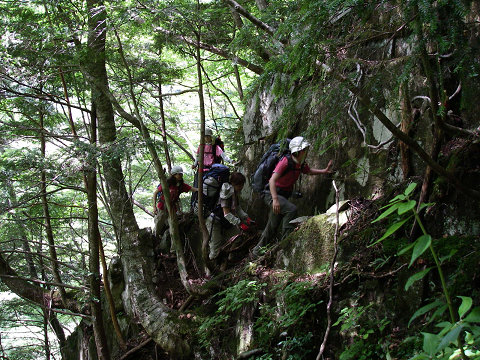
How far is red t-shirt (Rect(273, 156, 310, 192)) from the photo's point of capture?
244 inches

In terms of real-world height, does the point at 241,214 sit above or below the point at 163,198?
below

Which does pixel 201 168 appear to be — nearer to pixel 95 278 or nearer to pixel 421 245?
pixel 95 278

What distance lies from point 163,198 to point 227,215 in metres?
1.75

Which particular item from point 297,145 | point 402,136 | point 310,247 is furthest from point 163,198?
point 402,136

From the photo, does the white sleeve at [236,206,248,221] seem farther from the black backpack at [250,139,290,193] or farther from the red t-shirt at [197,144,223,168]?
the red t-shirt at [197,144,223,168]

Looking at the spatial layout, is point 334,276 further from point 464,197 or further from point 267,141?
point 267,141

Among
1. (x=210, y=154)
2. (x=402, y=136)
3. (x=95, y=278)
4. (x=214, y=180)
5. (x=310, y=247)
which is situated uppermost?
(x=210, y=154)

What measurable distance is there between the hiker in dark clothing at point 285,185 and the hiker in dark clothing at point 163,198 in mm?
1871

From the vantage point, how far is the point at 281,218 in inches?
268

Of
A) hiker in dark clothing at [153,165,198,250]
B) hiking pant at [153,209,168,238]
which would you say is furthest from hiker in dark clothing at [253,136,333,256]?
hiking pant at [153,209,168,238]

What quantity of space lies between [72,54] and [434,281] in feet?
22.3

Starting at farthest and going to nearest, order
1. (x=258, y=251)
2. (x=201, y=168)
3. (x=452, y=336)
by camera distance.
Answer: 1. (x=258, y=251)
2. (x=201, y=168)
3. (x=452, y=336)

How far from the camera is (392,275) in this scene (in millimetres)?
3990

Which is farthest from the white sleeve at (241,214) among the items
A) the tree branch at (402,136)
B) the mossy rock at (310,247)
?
the tree branch at (402,136)
